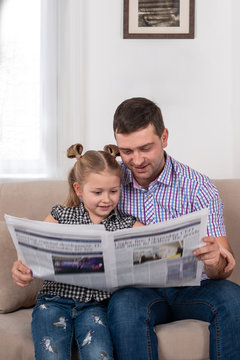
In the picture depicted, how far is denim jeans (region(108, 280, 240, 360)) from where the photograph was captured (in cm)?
119

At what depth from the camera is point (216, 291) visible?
4.21 feet

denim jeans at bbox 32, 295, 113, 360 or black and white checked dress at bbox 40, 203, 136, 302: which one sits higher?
black and white checked dress at bbox 40, 203, 136, 302

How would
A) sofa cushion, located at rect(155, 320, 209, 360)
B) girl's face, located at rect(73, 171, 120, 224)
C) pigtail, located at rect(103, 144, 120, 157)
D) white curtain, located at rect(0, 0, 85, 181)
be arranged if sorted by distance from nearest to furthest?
sofa cushion, located at rect(155, 320, 209, 360)
girl's face, located at rect(73, 171, 120, 224)
pigtail, located at rect(103, 144, 120, 157)
white curtain, located at rect(0, 0, 85, 181)

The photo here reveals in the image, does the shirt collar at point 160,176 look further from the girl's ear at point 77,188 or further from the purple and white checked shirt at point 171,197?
the girl's ear at point 77,188

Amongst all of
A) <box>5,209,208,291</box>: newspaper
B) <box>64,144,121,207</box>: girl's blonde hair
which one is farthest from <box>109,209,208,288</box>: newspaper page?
<box>64,144,121,207</box>: girl's blonde hair

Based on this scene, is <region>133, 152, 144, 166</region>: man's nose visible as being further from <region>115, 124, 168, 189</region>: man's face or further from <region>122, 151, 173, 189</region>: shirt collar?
<region>122, 151, 173, 189</region>: shirt collar

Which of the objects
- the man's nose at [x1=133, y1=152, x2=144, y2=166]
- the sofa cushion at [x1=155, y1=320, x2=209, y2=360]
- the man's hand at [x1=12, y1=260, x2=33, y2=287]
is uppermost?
the man's nose at [x1=133, y1=152, x2=144, y2=166]

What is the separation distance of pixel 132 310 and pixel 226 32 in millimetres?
1934

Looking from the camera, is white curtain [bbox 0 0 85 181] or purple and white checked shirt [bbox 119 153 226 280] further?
white curtain [bbox 0 0 85 181]

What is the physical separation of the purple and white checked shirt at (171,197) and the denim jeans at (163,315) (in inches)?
10.3

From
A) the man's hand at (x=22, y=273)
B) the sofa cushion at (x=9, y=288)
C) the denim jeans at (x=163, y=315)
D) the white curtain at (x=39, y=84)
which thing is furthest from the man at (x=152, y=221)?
the white curtain at (x=39, y=84)

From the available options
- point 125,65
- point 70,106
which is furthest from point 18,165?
point 125,65

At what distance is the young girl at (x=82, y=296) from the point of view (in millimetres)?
1196

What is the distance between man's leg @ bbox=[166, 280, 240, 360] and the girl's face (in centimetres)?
33
